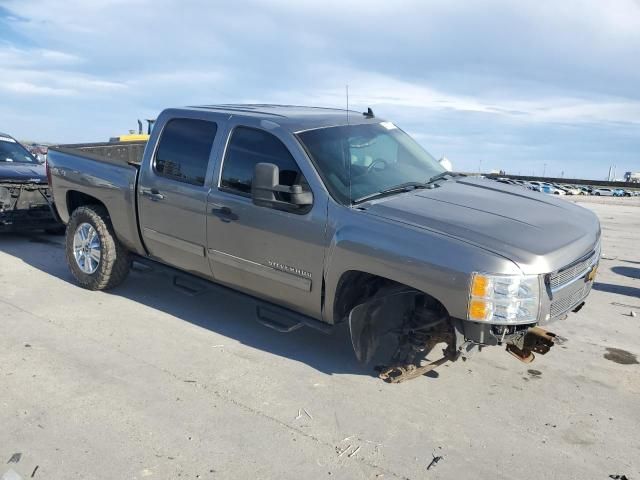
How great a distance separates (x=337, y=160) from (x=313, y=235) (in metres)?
0.67

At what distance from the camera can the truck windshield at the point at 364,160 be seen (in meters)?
4.39

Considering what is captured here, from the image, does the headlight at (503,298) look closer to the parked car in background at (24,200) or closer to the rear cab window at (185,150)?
the rear cab window at (185,150)

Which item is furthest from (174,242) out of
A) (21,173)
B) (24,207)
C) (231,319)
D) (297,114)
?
(21,173)

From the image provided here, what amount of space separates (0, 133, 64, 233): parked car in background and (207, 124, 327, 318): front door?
174 inches

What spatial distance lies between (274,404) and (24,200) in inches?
233

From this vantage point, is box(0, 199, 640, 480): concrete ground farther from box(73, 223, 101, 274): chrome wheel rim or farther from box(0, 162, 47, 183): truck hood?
box(0, 162, 47, 183): truck hood

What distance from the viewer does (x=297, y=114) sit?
510 cm

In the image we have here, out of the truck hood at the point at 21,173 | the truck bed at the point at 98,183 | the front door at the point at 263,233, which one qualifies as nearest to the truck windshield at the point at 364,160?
the front door at the point at 263,233

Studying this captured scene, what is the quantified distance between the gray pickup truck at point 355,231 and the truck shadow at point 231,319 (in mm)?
321

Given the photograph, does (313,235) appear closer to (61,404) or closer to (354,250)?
(354,250)

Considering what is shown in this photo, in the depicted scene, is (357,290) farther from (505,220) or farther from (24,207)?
(24,207)

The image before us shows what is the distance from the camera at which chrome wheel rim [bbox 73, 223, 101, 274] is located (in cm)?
617

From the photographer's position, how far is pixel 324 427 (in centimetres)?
369

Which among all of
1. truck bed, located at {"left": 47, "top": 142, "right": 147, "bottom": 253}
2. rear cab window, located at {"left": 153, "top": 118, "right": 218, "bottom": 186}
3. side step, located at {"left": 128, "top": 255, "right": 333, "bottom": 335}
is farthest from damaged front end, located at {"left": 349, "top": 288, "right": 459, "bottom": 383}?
truck bed, located at {"left": 47, "top": 142, "right": 147, "bottom": 253}
